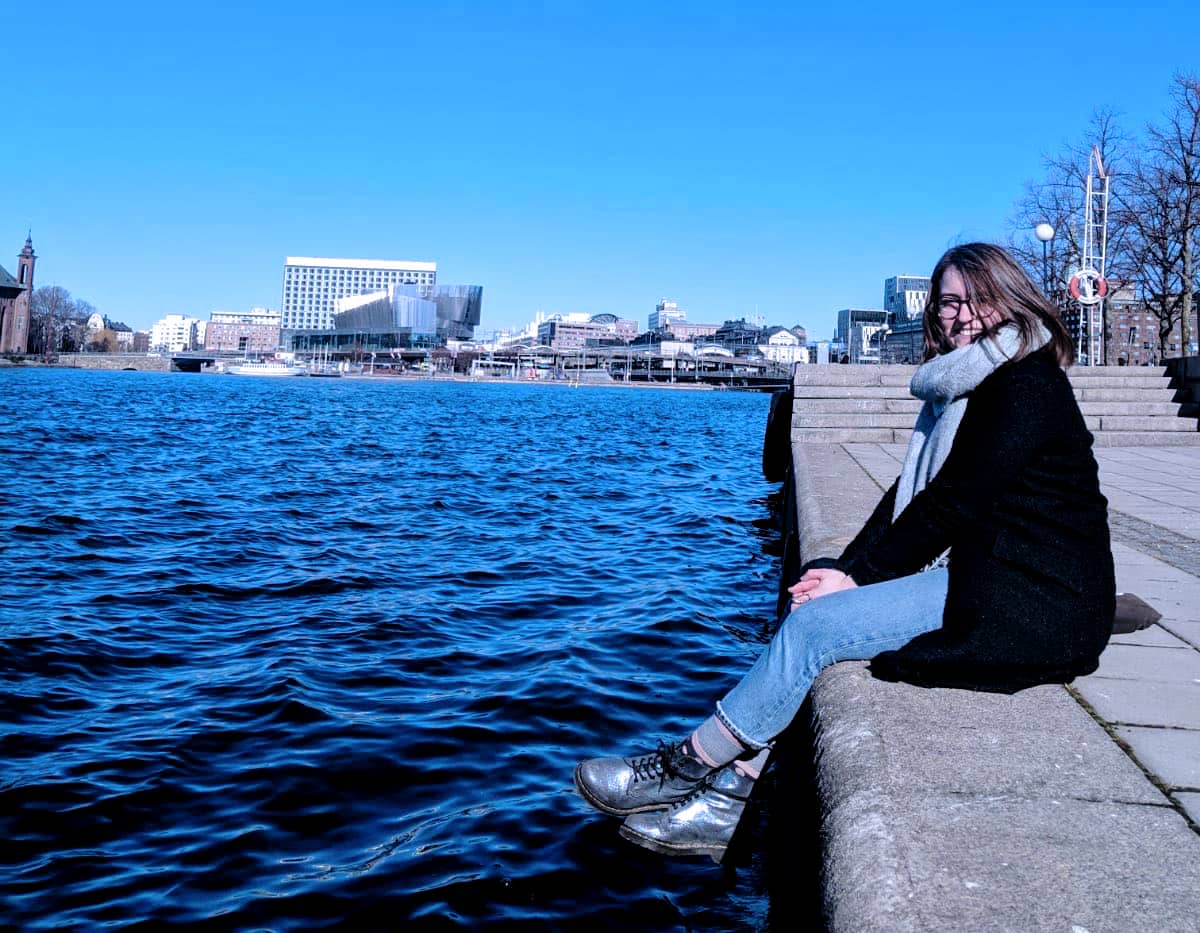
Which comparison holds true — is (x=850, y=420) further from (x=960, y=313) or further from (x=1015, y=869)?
(x=1015, y=869)

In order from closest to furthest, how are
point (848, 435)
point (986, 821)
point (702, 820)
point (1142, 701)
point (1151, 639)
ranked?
point (986, 821)
point (1142, 701)
point (702, 820)
point (1151, 639)
point (848, 435)

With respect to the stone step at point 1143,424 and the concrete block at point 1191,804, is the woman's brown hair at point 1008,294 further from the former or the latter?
the stone step at point 1143,424

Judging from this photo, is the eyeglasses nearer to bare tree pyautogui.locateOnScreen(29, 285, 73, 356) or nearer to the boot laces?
the boot laces

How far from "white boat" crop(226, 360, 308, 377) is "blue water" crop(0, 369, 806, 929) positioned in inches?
5607

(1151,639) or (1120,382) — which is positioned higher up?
(1120,382)

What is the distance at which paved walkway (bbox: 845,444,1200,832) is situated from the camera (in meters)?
2.68

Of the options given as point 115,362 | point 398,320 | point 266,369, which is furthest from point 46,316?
point 398,320

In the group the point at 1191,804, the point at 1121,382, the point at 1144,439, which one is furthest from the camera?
the point at 1121,382

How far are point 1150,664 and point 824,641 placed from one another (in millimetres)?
1356

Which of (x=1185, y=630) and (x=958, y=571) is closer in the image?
(x=958, y=571)

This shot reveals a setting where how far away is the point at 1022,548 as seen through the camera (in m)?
2.79

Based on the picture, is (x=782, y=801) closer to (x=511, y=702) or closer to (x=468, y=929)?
(x=468, y=929)

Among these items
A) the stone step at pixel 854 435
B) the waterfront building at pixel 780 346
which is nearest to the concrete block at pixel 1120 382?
the stone step at pixel 854 435

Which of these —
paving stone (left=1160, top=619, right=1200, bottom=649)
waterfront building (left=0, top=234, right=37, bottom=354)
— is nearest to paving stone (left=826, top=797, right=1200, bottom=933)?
paving stone (left=1160, top=619, right=1200, bottom=649)
